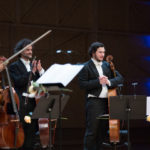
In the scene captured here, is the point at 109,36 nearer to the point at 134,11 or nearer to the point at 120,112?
the point at 134,11

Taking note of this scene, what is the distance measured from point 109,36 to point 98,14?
541 mm

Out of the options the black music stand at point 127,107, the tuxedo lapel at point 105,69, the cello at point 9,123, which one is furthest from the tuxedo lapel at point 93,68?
the cello at point 9,123

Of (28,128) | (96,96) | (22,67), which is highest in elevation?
(22,67)

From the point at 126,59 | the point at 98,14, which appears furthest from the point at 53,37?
the point at 126,59

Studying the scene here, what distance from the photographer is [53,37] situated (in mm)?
7543

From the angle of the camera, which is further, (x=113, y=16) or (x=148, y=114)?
(x=113, y=16)

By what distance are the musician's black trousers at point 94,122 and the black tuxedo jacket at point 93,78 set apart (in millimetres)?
115

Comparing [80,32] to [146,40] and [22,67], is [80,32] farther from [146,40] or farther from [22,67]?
[22,67]

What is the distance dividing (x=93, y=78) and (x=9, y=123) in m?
1.22

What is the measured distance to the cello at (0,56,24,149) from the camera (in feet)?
12.6

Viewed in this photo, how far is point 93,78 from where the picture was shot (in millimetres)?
4539

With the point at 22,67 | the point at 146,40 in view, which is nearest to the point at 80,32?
the point at 146,40

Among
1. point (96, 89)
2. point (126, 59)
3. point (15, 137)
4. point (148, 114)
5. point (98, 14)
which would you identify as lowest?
point (15, 137)

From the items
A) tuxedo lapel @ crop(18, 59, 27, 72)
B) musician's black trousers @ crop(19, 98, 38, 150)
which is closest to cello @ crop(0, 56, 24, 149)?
musician's black trousers @ crop(19, 98, 38, 150)
